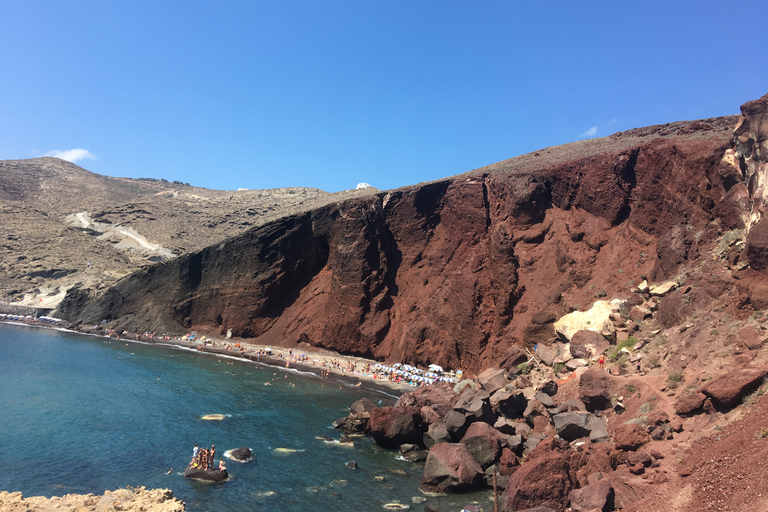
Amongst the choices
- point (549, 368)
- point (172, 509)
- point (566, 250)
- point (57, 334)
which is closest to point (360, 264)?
point (566, 250)

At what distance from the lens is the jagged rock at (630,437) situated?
1845 centimetres

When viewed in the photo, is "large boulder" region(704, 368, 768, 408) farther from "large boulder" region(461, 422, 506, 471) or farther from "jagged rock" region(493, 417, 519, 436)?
"jagged rock" region(493, 417, 519, 436)

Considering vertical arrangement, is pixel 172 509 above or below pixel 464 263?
below

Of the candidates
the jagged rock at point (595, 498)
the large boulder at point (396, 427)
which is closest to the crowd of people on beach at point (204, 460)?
the large boulder at point (396, 427)

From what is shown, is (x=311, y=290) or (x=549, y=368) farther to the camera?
(x=311, y=290)

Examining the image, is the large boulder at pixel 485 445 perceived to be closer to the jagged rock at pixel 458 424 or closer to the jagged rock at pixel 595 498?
the jagged rock at pixel 458 424

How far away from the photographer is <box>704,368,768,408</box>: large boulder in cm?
1648

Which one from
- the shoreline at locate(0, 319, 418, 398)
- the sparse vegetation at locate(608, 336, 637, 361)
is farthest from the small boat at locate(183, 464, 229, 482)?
the sparse vegetation at locate(608, 336, 637, 361)

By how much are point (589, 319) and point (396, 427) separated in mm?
16005

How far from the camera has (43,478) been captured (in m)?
21.3

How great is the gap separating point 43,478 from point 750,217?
4072 cm

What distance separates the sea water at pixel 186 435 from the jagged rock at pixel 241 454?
0.53 m

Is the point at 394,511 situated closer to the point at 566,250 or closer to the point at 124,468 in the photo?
the point at 124,468

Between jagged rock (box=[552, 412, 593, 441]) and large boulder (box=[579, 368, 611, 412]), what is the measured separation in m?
1.08
